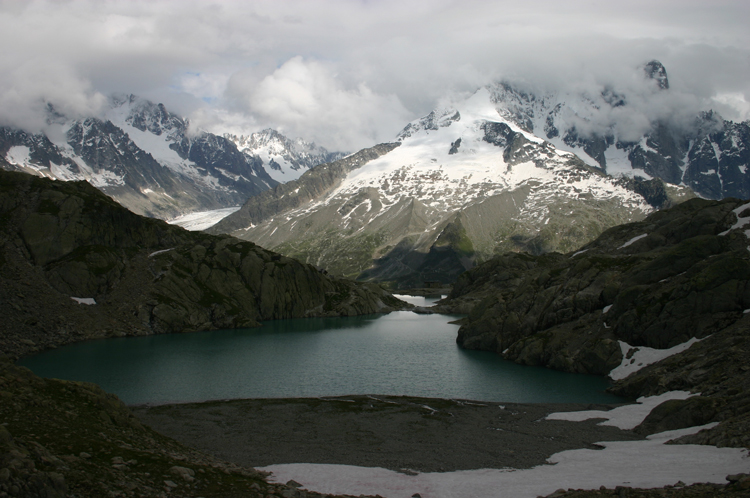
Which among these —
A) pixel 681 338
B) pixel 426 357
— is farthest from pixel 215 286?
pixel 681 338

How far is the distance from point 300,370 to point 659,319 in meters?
52.4

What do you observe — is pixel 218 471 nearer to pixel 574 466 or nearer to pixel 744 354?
pixel 574 466

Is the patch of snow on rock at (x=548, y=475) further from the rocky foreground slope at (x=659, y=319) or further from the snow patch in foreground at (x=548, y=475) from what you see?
the rocky foreground slope at (x=659, y=319)

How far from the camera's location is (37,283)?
376 feet

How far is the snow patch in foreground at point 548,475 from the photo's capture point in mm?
27516

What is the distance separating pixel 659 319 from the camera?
65875mm

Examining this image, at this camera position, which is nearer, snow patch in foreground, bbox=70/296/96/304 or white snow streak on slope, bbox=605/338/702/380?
white snow streak on slope, bbox=605/338/702/380

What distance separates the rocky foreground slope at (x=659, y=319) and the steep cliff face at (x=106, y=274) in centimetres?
7769

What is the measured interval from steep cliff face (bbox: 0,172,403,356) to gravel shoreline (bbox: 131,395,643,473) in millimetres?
60694

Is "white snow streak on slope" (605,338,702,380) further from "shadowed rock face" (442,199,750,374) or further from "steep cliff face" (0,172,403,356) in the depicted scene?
"steep cliff face" (0,172,403,356)

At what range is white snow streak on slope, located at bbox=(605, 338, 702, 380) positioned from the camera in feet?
202

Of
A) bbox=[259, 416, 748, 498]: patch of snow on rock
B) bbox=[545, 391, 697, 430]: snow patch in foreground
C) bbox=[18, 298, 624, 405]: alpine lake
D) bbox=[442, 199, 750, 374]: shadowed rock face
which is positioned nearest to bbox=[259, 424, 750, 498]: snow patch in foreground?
bbox=[259, 416, 748, 498]: patch of snow on rock

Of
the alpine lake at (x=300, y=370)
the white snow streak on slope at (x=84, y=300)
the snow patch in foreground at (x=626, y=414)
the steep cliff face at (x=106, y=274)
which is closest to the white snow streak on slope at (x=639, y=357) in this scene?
the alpine lake at (x=300, y=370)

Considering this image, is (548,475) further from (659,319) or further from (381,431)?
(659,319)
